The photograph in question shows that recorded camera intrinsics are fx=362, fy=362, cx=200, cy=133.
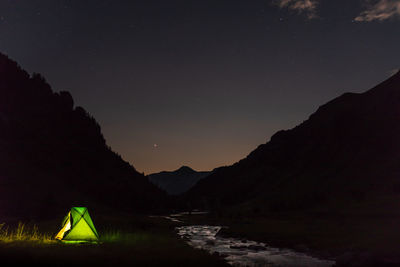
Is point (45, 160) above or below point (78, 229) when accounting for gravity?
above

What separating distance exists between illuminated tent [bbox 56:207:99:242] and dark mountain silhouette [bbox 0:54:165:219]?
214 ft

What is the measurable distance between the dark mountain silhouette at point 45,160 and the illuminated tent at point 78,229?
6528 cm

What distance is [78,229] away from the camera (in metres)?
30.2

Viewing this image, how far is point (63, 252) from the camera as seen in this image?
2012 cm

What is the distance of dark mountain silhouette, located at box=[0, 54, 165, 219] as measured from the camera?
112 m

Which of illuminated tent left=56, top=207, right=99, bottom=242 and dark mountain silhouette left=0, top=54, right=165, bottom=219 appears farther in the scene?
dark mountain silhouette left=0, top=54, right=165, bottom=219

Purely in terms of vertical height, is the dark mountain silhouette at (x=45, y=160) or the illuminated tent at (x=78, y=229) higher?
the dark mountain silhouette at (x=45, y=160)

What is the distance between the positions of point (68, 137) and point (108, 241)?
165895 mm

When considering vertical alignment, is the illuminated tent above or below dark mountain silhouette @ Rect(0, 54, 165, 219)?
below

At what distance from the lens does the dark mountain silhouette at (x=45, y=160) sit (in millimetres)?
111625

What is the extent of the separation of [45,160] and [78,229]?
414 feet

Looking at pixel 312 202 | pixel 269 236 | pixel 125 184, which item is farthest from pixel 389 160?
pixel 269 236

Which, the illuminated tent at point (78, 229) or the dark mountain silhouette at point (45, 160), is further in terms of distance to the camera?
the dark mountain silhouette at point (45, 160)

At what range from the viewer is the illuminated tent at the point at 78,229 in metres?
29.6
